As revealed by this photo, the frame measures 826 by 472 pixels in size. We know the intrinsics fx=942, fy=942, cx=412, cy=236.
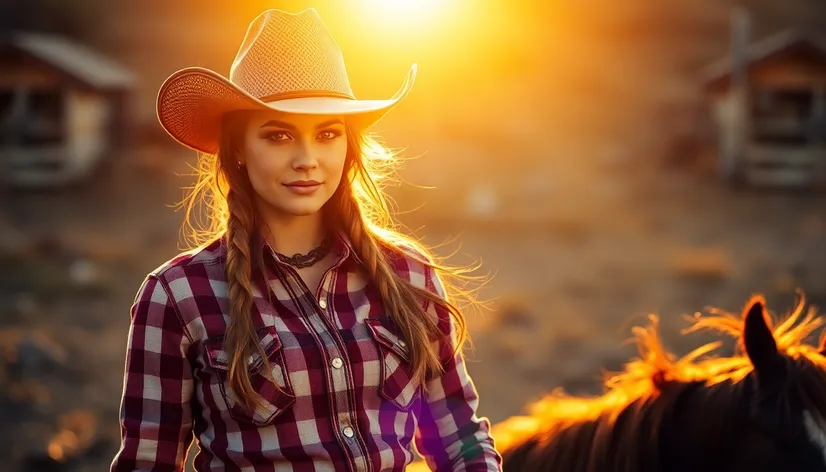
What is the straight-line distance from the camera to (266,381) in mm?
1439

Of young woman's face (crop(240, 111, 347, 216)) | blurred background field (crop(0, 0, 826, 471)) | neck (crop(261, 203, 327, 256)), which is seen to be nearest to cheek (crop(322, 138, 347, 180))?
young woman's face (crop(240, 111, 347, 216))

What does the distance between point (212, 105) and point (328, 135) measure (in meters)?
0.20

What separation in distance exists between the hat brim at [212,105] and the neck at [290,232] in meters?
0.19

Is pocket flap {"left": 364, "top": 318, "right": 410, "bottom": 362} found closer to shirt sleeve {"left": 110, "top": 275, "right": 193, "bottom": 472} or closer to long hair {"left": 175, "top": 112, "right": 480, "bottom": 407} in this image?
long hair {"left": 175, "top": 112, "right": 480, "bottom": 407}

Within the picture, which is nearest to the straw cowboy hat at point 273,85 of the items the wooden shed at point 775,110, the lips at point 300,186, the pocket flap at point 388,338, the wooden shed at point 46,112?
the lips at point 300,186

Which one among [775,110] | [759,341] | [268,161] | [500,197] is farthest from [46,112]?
[759,341]

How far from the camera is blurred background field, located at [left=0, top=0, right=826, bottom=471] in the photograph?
8.05 meters

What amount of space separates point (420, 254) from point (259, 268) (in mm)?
306

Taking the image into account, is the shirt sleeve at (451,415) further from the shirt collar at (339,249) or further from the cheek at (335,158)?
the cheek at (335,158)

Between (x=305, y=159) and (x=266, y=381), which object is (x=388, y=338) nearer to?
(x=266, y=381)

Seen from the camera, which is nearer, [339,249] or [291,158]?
[291,158]

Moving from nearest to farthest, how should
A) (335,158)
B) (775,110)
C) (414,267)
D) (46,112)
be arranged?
(335,158), (414,267), (775,110), (46,112)

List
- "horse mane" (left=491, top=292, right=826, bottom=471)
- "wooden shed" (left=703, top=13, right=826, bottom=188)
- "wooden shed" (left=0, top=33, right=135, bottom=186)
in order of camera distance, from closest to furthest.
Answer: "horse mane" (left=491, top=292, right=826, bottom=471) → "wooden shed" (left=703, top=13, right=826, bottom=188) → "wooden shed" (left=0, top=33, right=135, bottom=186)

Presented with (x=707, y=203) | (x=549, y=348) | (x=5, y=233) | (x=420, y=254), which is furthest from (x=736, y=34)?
(x=420, y=254)
